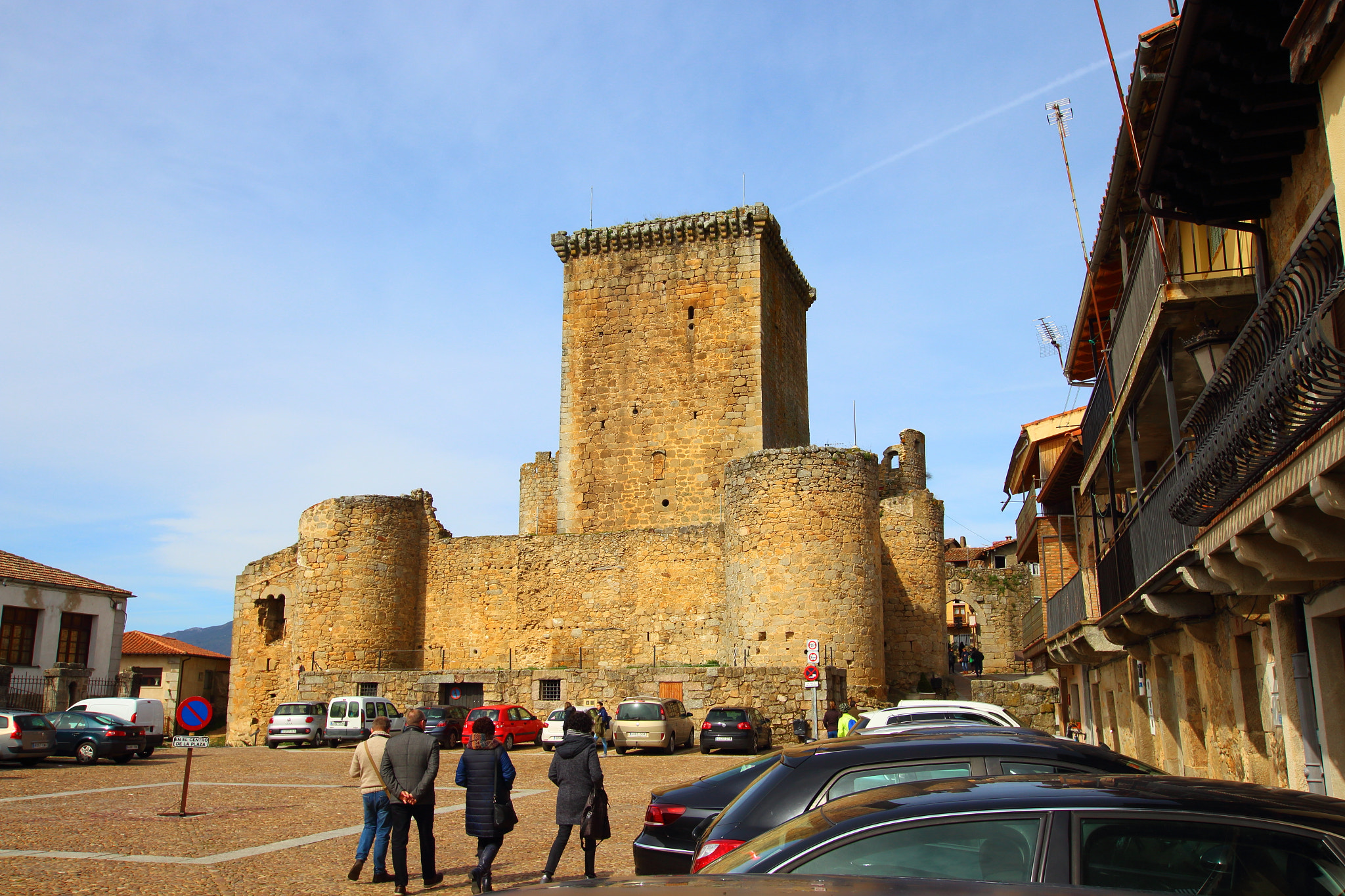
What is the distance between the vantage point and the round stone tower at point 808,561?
2439 centimetres

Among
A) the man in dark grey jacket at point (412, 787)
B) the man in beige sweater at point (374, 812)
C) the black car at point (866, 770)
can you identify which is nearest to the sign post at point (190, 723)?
the man in beige sweater at point (374, 812)

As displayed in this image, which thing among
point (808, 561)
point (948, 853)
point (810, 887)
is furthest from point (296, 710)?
point (810, 887)

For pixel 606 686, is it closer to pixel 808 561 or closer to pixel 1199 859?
pixel 808 561

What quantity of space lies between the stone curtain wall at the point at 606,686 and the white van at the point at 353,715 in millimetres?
1217

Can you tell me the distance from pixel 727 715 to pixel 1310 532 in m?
16.3

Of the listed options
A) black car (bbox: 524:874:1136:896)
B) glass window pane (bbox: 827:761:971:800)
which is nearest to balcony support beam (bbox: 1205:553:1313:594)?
glass window pane (bbox: 827:761:971:800)

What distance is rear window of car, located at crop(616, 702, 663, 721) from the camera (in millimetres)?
21797

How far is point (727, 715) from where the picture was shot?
2141 cm

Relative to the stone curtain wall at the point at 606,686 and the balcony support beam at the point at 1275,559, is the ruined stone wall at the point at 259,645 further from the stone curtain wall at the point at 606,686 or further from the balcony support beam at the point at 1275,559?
the balcony support beam at the point at 1275,559

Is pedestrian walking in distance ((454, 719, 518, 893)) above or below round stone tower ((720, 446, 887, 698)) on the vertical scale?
below

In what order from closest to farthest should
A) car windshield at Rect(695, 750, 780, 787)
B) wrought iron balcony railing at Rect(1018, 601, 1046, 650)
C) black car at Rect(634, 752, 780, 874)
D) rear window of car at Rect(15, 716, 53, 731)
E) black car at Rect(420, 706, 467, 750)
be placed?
1. black car at Rect(634, 752, 780, 874)
2. car windshield at Rect(695, 750, 780, 787)
3. rear window of car at Rect(15, 716, 53, 731)
4. wrought iron balcony railing at Rect(1018, 601, 1046, 650)
5. black car at Rect(420, 706, 467, 750)

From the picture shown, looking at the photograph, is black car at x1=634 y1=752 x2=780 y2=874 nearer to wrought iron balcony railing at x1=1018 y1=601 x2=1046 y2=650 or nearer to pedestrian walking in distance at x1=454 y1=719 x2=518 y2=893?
pedestrian walking in distance at x1=454 y1=719 x2=518 y2=893

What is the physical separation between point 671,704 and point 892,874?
1967 centimetres

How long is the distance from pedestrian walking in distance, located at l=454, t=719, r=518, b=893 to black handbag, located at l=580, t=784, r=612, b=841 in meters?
0.53
